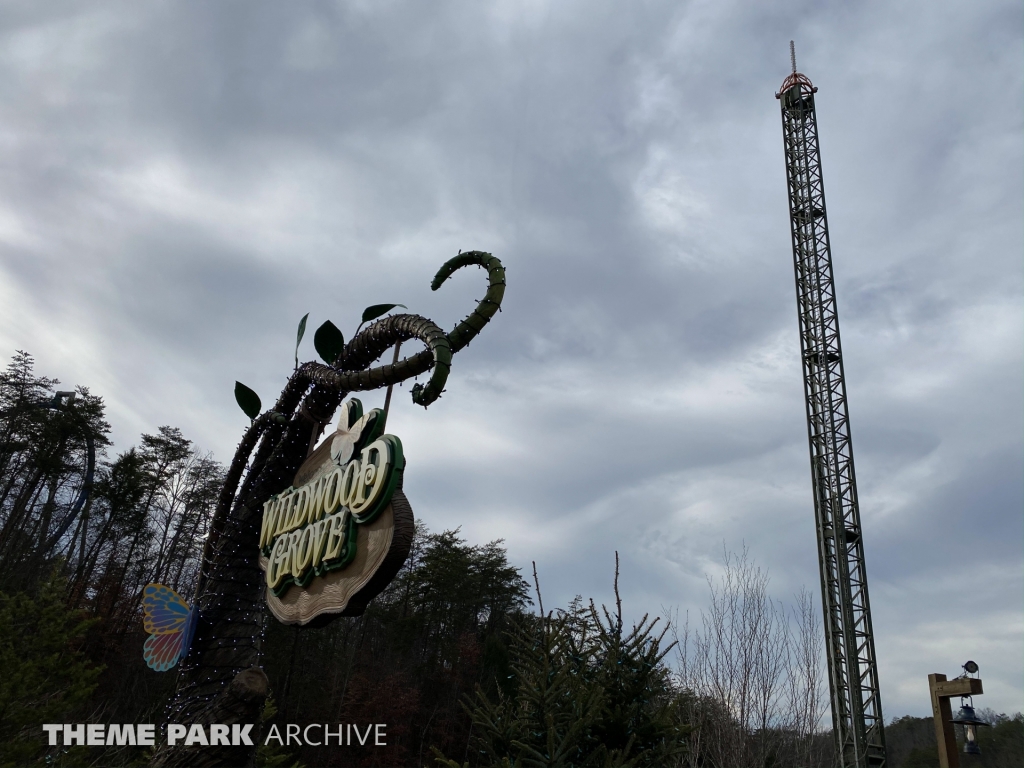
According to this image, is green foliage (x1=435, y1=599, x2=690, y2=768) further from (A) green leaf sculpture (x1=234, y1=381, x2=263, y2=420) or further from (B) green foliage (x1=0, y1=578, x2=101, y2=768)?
(B) green foliage (x1=0, y1=578, x2=101, y2=768)

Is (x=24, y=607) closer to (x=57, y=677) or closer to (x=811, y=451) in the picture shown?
(x=57, y=677)

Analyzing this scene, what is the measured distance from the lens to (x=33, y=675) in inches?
460

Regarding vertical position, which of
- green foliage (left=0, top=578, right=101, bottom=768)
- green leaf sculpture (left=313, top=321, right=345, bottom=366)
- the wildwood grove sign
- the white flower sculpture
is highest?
green leaf sculpture (left=313, top=321, right=345, bottom=366)

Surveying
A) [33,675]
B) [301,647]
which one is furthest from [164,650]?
[301,647]

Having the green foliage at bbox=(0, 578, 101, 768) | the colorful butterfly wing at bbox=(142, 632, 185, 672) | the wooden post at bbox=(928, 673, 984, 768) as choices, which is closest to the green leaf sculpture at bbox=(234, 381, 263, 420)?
the colorful butterfly wing at bbox=(142, 632, 185, 672)

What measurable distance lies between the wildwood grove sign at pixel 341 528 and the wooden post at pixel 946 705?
773 centimetres

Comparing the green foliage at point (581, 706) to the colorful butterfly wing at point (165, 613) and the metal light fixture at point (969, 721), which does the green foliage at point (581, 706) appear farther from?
the metal light fixture at point (969, 721)

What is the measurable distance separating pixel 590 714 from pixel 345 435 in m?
2.83

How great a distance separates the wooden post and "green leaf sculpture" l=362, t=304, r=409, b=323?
821 centimetres

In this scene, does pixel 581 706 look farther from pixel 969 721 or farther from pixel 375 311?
pixel 969 721

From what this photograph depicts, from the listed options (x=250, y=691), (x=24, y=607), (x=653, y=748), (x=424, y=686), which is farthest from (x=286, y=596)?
(x=424, y=686)

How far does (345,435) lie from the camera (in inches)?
220

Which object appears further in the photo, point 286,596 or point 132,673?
point 132,673

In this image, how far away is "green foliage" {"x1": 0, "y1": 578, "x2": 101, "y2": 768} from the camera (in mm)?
10352
